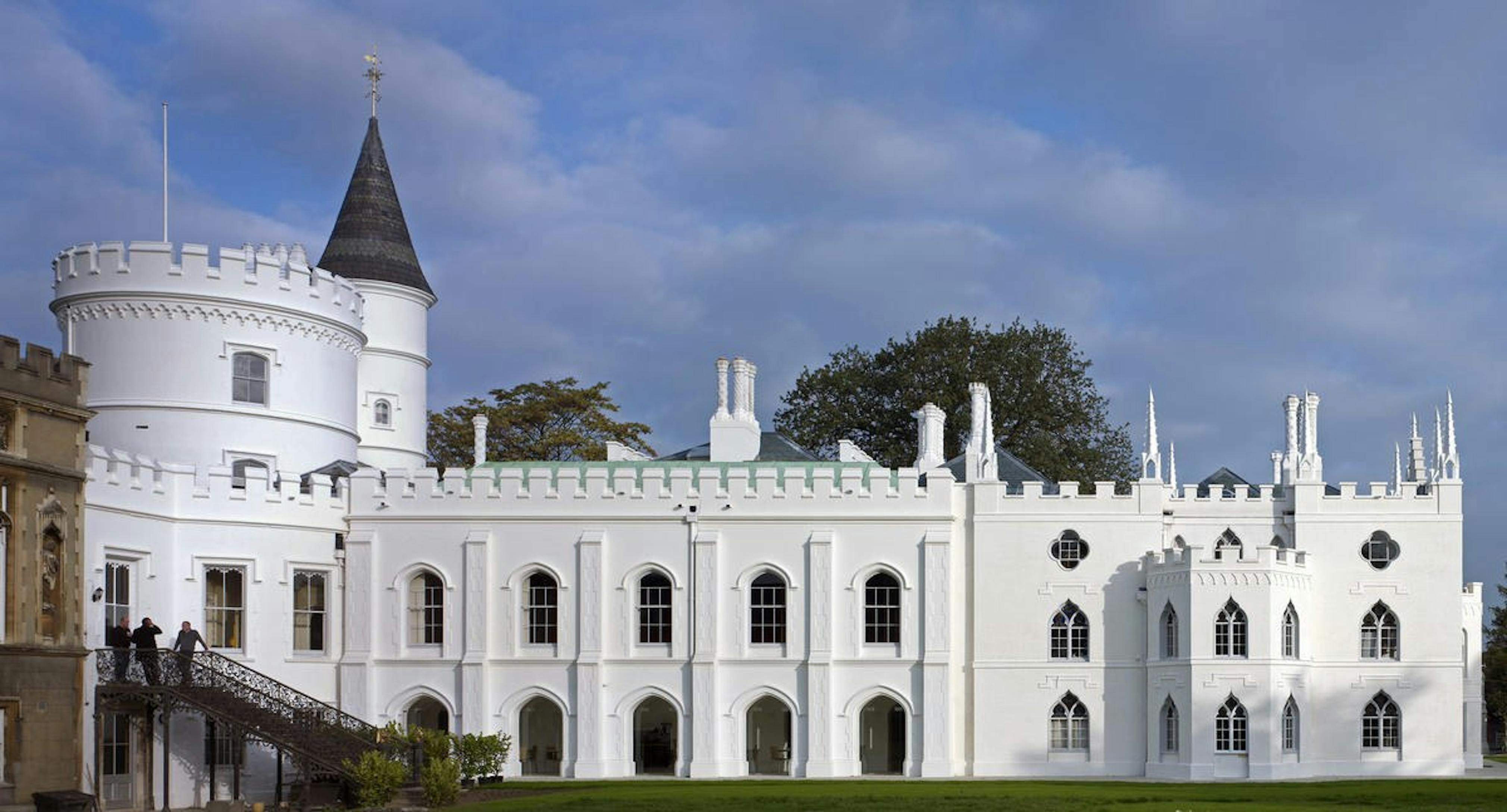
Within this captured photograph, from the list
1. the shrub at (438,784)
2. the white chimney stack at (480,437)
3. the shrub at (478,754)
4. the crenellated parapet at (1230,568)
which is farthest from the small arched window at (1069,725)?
the shrub at (438,784)

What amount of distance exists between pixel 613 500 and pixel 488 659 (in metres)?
4.65

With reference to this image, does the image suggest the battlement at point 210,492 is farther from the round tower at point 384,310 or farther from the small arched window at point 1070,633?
the small arched window at point 1070,633

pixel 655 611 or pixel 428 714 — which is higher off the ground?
pixel 655 611

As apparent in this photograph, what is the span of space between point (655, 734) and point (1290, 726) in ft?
50.1

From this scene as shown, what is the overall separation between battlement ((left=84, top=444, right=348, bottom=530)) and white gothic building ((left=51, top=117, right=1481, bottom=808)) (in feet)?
0.58

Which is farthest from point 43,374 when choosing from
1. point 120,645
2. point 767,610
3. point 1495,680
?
point 1495,680

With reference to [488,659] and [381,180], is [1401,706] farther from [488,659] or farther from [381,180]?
[381,180]

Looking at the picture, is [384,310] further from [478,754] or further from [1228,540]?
[1228,540]

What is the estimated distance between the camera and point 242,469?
4259 cm

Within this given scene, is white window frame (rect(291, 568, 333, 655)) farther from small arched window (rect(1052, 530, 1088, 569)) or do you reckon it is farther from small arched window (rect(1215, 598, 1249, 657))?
small arched window (rect(1215, 598, 1249, 657))

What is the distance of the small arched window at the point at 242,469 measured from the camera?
132 feet

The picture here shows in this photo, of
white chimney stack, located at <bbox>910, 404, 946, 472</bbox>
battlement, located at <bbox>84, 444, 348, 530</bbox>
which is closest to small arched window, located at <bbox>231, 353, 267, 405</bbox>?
battlement, located at <bbox>84, 444, 348, 530</bbox>

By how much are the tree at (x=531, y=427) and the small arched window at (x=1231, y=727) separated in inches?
1212

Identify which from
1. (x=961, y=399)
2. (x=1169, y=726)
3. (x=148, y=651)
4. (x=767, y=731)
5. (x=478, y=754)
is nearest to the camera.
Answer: (x=148, y=651)
